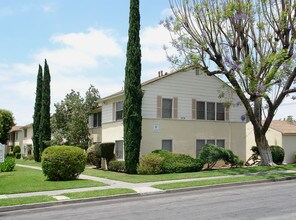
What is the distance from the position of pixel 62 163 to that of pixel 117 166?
5.89m

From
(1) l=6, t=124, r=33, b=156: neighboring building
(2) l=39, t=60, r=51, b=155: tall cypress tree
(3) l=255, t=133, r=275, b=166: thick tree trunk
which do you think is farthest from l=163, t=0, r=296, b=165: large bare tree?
(1) l=6, t=124, r=33, b=156: neighboring building

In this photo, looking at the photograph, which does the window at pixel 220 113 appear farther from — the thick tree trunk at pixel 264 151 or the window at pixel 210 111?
the thick tree trunk at pixel 264 151

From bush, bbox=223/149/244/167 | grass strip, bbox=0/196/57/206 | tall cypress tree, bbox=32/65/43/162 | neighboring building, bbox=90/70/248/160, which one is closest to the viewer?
grass strip, bbox=0/196/57/206

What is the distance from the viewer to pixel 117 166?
23.6 m

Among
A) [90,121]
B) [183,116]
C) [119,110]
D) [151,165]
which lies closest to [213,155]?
[183,116]

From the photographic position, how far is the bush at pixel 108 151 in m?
25.3

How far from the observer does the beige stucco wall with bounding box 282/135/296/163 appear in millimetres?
29750

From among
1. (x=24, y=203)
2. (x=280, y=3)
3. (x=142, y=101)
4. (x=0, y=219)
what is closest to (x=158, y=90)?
(x=142, y=101)

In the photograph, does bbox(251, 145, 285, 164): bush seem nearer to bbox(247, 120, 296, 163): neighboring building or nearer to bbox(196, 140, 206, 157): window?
bbox(247, 120, 296, 163): neighboring building

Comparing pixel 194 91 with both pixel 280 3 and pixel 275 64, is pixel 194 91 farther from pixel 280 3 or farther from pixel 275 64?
pixel 280 3

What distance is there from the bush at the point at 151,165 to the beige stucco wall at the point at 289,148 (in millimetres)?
13110

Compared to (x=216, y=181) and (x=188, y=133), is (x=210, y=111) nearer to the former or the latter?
(x=188, y=133)

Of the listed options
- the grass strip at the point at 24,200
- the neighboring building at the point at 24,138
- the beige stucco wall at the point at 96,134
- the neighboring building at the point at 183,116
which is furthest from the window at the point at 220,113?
the neighboring building at the point at 24,138

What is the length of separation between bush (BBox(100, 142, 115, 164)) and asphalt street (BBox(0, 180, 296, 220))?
38.5ft
